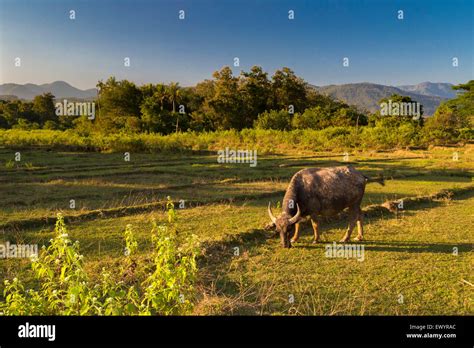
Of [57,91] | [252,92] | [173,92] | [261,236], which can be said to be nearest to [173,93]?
[173,92]

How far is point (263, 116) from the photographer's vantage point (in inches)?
1688

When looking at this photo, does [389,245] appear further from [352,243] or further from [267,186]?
[267,186]

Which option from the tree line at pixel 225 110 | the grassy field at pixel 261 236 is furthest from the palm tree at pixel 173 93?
the grassy field at pixel 261 236

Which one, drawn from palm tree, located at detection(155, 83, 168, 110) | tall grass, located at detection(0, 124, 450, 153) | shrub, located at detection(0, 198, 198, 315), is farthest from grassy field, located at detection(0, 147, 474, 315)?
palm tree, located at detection(155, 83, 168, 110)

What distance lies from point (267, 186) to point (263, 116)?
2857 cm

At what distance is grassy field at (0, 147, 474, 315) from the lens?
203 inches

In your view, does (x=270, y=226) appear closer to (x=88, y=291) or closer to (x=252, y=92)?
(x=88, y=291)

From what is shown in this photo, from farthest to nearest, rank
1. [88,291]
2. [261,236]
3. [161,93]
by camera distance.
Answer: [161,93]
[261,236]
[88,291]

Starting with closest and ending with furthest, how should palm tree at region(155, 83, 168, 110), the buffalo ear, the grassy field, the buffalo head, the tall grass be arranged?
the grassy field
the buffalo head
the buffalo ear
the tall grass
palm tree at region(155, 83, 168, 110)

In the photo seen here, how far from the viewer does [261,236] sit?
326 inches

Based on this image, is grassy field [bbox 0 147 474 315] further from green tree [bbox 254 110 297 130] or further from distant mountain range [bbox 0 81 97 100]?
green tree [bbox 254 110 297 130]

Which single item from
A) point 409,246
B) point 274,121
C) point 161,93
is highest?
point 161,93

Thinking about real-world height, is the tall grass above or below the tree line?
below
